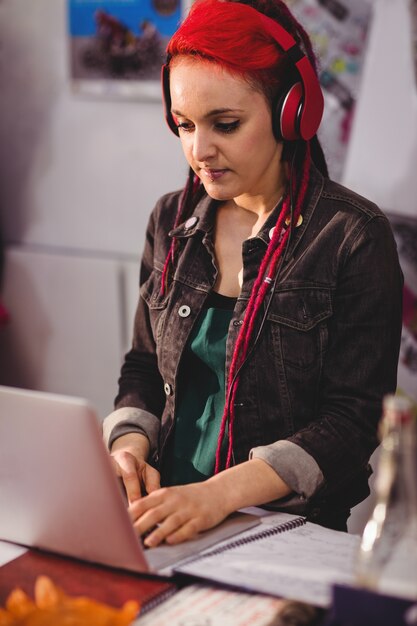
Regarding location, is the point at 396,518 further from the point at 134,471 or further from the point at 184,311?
the point at 184,311

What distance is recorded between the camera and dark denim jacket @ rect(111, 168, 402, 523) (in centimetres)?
139

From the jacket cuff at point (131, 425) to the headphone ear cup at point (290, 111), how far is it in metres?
0.53

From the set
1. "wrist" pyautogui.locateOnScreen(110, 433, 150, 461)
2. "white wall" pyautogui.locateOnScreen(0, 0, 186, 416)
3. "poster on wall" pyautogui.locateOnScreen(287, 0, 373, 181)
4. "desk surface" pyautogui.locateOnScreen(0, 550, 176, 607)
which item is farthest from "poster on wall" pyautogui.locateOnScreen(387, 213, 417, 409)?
"desk surface" pyautogui.locateOnScreen(0, 550, 176, 607)

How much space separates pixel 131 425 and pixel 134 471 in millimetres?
189

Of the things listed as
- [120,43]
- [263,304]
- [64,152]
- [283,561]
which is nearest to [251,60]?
[263,304]

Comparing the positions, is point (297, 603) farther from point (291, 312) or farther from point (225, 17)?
point (225, 17)

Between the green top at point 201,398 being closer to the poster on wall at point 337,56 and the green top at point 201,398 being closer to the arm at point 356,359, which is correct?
the arm at point 356,359

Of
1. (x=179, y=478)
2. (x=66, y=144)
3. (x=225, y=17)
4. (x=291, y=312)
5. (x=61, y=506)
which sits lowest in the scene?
(x=179, y=478)

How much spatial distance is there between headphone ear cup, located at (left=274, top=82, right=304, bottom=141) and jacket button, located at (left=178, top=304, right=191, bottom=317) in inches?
12.9

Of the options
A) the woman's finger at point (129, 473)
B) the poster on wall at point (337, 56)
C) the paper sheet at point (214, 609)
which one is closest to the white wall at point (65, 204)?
the poster on wall at point (337, 56)

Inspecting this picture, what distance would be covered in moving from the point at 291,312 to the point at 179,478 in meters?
0.34

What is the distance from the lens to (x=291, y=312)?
1.44m

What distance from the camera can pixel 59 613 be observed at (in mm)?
900

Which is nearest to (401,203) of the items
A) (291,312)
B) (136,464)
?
(291,312)
